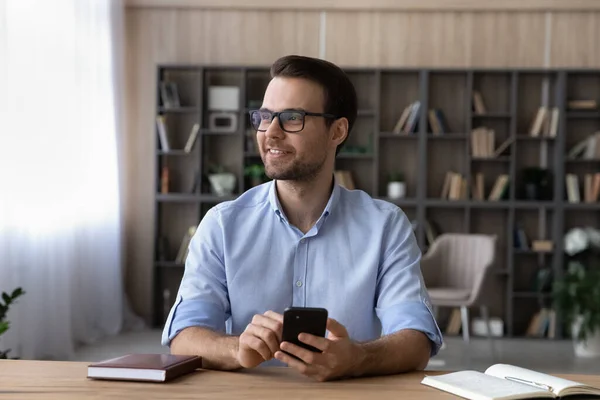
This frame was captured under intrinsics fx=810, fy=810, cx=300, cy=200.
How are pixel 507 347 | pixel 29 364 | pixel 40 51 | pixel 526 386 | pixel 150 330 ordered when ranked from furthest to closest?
pixel 150 330
pixel 507 347
pixel 40 51
pixel 29 364
pixel 526 386

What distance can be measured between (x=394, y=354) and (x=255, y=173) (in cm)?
546

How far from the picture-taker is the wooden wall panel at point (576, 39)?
7.24 m

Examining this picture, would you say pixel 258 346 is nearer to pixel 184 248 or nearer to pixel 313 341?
pixel 313 341

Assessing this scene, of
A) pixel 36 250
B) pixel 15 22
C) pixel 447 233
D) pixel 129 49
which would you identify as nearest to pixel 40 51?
pixel 15 22

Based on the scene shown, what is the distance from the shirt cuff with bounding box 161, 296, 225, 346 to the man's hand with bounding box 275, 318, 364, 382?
0.39 m

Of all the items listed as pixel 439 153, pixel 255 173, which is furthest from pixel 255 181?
pixel 439 153

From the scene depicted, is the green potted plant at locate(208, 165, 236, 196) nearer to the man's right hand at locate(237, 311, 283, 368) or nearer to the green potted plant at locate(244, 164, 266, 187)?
the green potted plant at locate(244, 164, 266, 187)

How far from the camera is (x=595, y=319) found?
6.20m

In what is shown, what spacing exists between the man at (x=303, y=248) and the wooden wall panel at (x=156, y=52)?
17.6ft

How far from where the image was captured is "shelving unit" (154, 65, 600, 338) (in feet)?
23.6

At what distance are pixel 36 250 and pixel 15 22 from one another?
4.95 ft

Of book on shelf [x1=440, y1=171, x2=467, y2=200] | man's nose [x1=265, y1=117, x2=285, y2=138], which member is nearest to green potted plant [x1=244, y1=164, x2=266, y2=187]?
book on shelf [x1=440, y1=171, x2=467, y2=200]

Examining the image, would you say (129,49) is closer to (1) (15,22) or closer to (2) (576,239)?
(1) (15,22)

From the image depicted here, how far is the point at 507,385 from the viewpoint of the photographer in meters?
1.67
